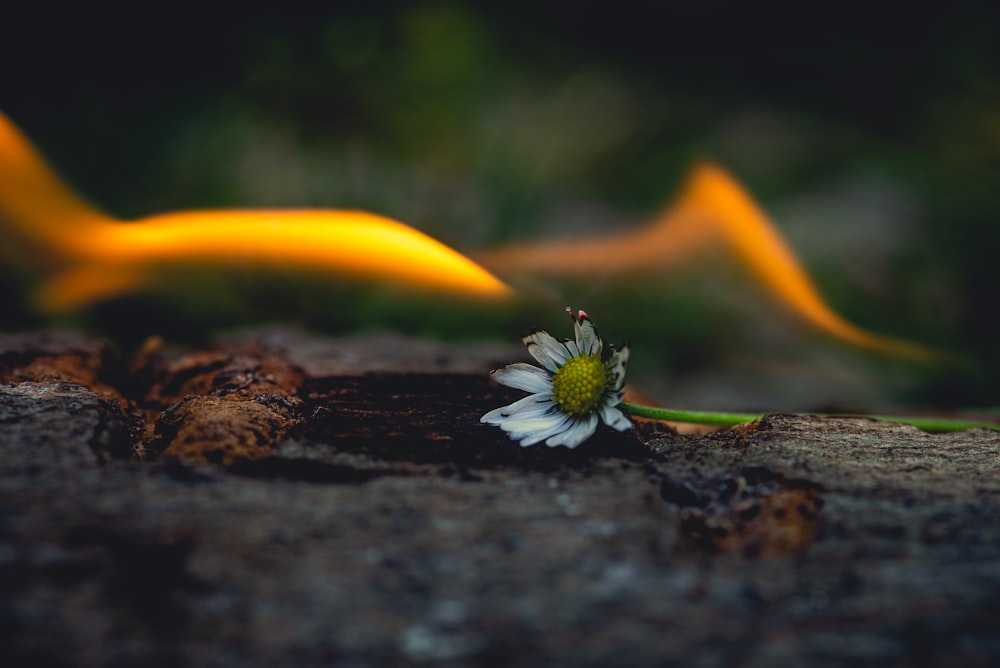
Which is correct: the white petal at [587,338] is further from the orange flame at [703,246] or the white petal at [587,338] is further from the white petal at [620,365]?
the orange flame at [703,246]

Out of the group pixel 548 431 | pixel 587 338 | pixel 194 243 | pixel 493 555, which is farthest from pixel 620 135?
pixel 493 555

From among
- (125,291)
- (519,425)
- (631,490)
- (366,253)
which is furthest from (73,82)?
(631,490)

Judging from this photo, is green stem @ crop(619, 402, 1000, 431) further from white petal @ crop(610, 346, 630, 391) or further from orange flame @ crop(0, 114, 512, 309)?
orange flame @ crop(0, 114, 512, 309)

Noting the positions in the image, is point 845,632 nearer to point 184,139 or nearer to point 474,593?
point 474,593

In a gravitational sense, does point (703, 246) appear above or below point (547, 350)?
above

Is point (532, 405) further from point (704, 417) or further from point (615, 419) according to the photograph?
point (704, 417)

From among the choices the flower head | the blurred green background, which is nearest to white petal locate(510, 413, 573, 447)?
the flower head
